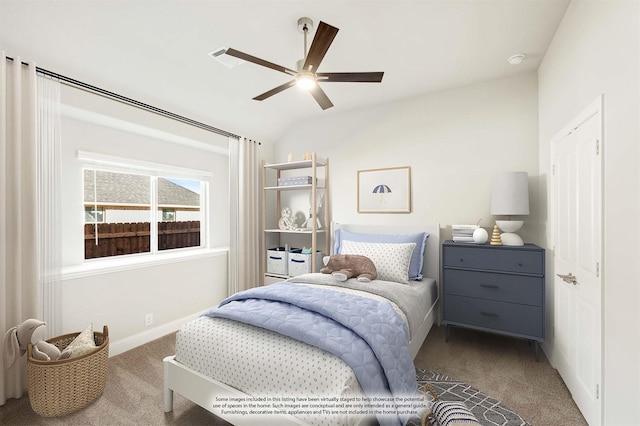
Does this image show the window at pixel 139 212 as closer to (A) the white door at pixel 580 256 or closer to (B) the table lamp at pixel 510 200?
(B) the table lamp at pixel 510 200

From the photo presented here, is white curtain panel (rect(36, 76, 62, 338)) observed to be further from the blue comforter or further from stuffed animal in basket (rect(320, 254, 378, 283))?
stuffed animal in basket (rect(320, 254, 378, 283))

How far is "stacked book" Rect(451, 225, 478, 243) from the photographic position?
9.07 ft

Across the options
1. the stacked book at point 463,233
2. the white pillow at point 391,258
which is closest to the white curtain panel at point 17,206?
the white pillow at point 391,258

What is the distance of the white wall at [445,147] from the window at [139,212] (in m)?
1.87

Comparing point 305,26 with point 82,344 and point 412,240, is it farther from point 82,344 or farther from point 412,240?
point 82,344

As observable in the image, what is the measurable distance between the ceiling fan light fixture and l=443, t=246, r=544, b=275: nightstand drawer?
192 cm

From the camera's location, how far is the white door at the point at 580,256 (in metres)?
1.54

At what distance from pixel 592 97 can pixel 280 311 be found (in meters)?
2.19

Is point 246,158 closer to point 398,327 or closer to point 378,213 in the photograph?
point 378,213

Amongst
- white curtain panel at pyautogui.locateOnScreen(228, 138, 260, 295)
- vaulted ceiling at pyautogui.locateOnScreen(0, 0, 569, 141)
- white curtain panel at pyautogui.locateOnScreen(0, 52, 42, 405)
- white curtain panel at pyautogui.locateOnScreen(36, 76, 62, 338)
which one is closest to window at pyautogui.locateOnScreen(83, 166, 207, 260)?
white curtain panel at pyautogui.locateOnScreen(228, 138, 260, 295)

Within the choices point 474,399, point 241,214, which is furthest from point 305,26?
point 474,399

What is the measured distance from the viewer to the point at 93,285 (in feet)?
8.00

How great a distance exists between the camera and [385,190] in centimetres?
345

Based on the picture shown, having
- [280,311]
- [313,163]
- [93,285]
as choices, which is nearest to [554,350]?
[280,311]
